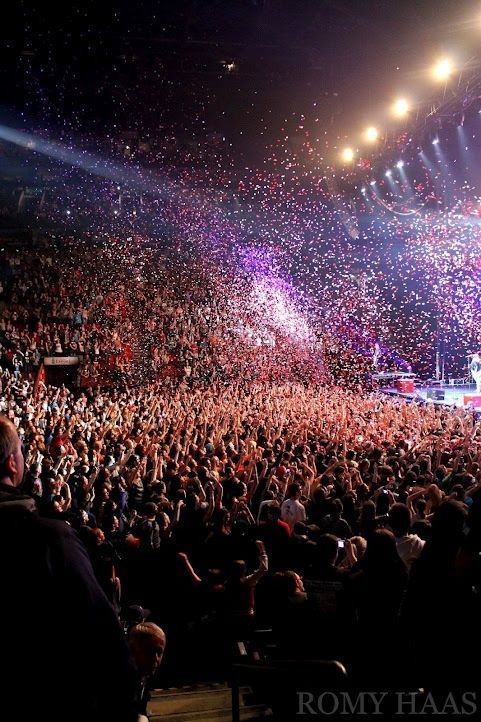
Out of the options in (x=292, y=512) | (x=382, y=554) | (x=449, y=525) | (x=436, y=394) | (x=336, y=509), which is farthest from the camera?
(x=436, y=394)

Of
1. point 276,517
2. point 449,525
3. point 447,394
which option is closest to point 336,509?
point 276,517

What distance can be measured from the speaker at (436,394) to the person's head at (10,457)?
701 inches

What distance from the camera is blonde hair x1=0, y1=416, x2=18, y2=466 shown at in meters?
1.42

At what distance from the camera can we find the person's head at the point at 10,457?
1.41m

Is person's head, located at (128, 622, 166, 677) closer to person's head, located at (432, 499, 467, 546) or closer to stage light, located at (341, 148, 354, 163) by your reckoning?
person's head, located at (432, 499, 467, 546)

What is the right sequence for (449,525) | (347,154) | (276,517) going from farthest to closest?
(347,154) < (276,517) < (449,525)

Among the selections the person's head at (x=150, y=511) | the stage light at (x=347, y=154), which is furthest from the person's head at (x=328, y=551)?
the stage light at (x=347, y=154)

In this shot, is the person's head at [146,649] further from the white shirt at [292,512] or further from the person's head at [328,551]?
the white shirt at [292,512]

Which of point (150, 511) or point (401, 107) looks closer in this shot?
point (150, 511)

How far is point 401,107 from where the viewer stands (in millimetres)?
13719

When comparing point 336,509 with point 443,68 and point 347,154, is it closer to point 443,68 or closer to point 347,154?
point 443,68

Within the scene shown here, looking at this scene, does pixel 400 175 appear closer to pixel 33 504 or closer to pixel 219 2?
pixel 219 2

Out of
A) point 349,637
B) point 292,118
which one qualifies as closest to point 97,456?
point 349,637

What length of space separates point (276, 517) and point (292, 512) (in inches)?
30.6
